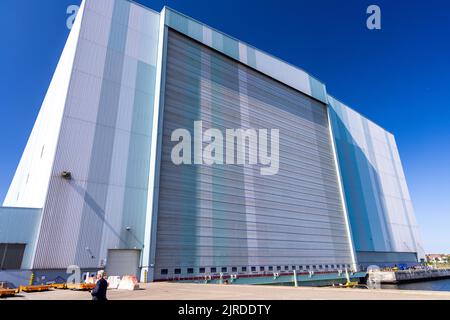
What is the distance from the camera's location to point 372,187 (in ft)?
157

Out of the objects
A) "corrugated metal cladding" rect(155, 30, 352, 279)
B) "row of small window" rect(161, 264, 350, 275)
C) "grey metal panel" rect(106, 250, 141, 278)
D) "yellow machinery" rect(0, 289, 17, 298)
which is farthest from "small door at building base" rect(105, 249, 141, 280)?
"yellow machinery" rect(0, 289, 17, 298)

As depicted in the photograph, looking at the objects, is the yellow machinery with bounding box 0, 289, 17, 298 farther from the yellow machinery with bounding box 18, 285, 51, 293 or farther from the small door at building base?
the small door at building base

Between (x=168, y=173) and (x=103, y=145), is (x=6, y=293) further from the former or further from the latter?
(x=168, y=173)

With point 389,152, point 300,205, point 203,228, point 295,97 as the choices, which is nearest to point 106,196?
point 203,228

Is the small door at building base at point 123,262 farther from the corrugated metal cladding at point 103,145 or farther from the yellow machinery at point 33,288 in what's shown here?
the yellow machinery at point 33,288

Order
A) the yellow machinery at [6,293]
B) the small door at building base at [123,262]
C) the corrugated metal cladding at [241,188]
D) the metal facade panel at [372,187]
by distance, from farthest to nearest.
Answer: the metal facade panel at [372,187] < the corrugated metal cladding at [241,188] < the small door at building base at [123,262] < the yellow machinery at [6,293]

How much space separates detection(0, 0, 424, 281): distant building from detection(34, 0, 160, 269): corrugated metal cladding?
3.9 inches

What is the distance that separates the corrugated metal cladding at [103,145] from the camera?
19.0m

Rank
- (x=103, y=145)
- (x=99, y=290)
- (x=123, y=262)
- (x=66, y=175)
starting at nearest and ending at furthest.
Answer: (x=99, y=290) < (x=66, y=175) < (x=123, y=262) < (x=103, y=145)

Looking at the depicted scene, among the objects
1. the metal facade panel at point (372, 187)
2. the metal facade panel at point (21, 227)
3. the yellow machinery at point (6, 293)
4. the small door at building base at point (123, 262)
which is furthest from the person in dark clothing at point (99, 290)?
the metal facade panel at point (372, 187)

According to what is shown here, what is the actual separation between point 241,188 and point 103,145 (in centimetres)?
1471

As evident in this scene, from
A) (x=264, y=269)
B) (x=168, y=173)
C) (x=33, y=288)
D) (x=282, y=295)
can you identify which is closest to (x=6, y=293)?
(x=33, y=288)

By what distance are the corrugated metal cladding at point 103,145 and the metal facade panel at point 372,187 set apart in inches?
1311

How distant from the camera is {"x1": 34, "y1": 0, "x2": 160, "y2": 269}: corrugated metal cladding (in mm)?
19000
